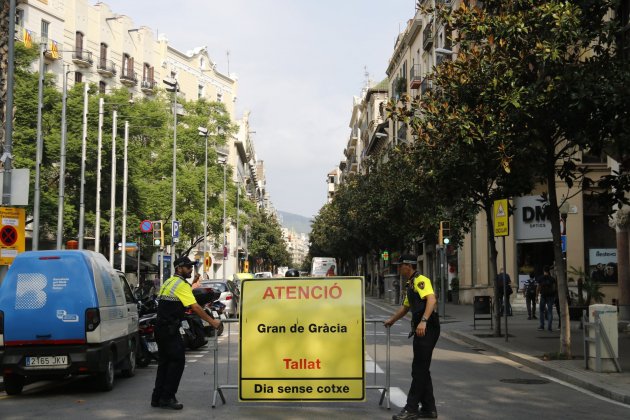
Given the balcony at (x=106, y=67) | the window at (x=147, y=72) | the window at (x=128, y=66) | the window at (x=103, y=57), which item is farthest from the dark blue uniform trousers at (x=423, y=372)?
the window at (x=147, y=72)

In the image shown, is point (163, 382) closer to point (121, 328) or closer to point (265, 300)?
point (265, 300)

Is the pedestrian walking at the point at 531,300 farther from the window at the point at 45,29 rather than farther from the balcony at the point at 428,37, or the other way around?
the window at the point at 45,29

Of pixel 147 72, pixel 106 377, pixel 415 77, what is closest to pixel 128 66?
pixel 147 72

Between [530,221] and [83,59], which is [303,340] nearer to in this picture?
[530,221]

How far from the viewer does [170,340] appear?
31.2 feet

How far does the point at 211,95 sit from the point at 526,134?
6832 cm

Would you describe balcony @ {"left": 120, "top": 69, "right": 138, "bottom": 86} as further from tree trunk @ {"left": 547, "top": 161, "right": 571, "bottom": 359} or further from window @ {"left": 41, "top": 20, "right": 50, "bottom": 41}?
tree trunk @ {"left": 547, "top": 161, "right": 571, "bottom": 359}

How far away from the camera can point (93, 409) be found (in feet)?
31.2

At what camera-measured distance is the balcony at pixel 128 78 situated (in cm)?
6034

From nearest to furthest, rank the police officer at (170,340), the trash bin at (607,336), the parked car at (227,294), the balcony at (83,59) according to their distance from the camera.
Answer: the police officer at (170,340) → the trash bin at (607,336) → the parked car at (227,294) → the balcony at (83,59)

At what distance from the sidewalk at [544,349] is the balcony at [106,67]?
1467 inches

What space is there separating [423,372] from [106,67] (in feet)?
176

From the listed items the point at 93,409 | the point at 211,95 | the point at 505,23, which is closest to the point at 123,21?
the point at 211,95

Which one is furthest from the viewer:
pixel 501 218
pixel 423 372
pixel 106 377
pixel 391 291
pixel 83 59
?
pixel 83 59
